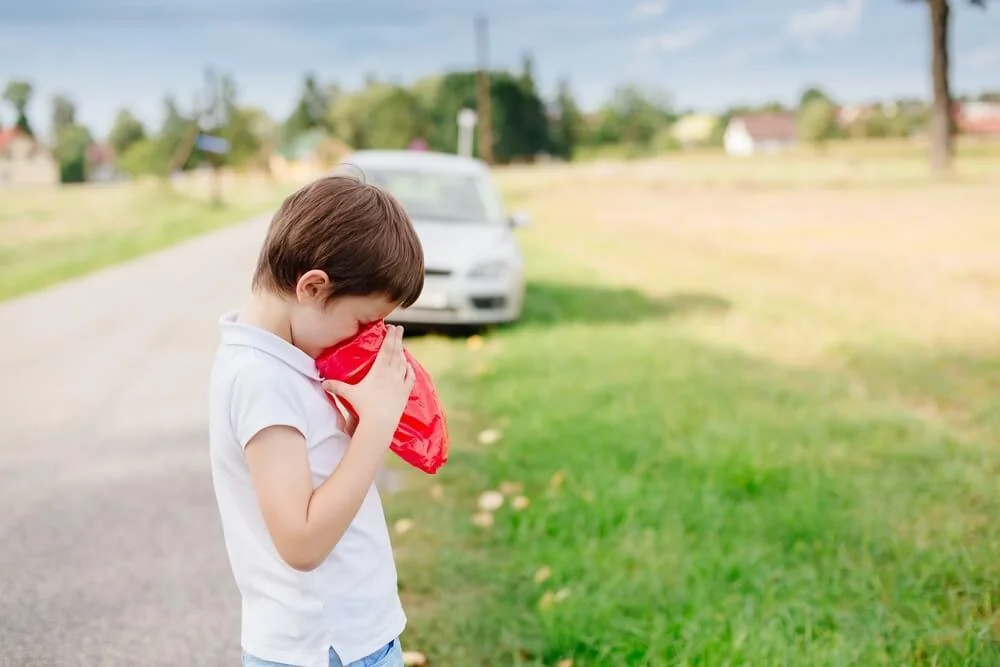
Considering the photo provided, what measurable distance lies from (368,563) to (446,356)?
588cm

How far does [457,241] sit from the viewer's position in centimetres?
838

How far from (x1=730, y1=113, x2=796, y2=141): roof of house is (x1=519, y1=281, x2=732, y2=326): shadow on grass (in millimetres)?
107021

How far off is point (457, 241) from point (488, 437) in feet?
11.5

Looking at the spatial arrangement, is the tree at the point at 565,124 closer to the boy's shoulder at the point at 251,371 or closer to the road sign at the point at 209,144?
the road sign at the point at 209,144

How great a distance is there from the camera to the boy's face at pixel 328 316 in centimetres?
144

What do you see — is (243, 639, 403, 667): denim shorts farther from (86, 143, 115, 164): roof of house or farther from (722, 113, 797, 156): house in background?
(722, 113, 797, 156): house in background

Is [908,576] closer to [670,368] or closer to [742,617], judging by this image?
[742,617]

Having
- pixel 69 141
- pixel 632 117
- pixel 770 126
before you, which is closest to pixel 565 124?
pixel 632 117

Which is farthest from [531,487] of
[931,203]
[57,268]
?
[931,203]

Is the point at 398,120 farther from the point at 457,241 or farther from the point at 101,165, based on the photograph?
the point at 457,241

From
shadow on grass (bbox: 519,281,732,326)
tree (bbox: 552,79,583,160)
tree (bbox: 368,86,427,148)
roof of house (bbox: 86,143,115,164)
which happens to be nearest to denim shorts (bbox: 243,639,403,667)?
shadow on grass (bbox: 519,281,732,326)

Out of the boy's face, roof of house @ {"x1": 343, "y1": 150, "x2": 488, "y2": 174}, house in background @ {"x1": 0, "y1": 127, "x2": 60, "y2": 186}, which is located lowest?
the boy's face

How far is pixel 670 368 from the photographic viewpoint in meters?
6.73

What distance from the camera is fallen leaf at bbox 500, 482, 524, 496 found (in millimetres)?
4324
